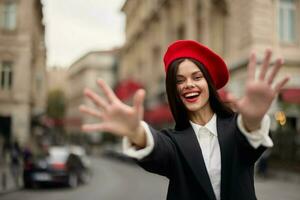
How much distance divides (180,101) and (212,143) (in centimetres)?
30

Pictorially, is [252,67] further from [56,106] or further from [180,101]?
[56,106]

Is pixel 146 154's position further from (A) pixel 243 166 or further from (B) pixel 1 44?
(B) pixel 1 44

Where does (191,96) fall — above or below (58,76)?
below

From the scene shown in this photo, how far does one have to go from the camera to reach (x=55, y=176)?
16.2m

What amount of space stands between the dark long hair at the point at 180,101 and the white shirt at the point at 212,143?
52 mm

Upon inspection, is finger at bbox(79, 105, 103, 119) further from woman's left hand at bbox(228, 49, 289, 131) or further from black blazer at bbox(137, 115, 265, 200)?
woman's left hand at bbox(228, 49, 289, 131)

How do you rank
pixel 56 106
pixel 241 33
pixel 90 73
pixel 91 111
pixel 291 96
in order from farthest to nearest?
pixel 90 73 → pixel 56 106 → pixel 241 33 → pixel 291 96 → pixel 91 111

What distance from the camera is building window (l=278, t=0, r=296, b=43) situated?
85.3ft

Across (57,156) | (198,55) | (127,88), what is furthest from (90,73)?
(198,55)

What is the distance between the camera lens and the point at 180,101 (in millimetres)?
2734

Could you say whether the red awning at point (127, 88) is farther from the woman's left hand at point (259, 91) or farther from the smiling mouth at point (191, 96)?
the woman's left hand at point (259, 91)

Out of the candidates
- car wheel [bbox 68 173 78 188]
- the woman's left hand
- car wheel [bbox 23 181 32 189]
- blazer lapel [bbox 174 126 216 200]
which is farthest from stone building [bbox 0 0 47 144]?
the woman's left hand

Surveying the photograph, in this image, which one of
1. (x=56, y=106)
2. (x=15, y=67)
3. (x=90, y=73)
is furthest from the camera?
(x=90, y=73)

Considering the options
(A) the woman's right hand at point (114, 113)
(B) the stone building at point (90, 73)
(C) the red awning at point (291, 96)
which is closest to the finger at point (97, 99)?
(A) the woman's right hand at point (114, 113)
